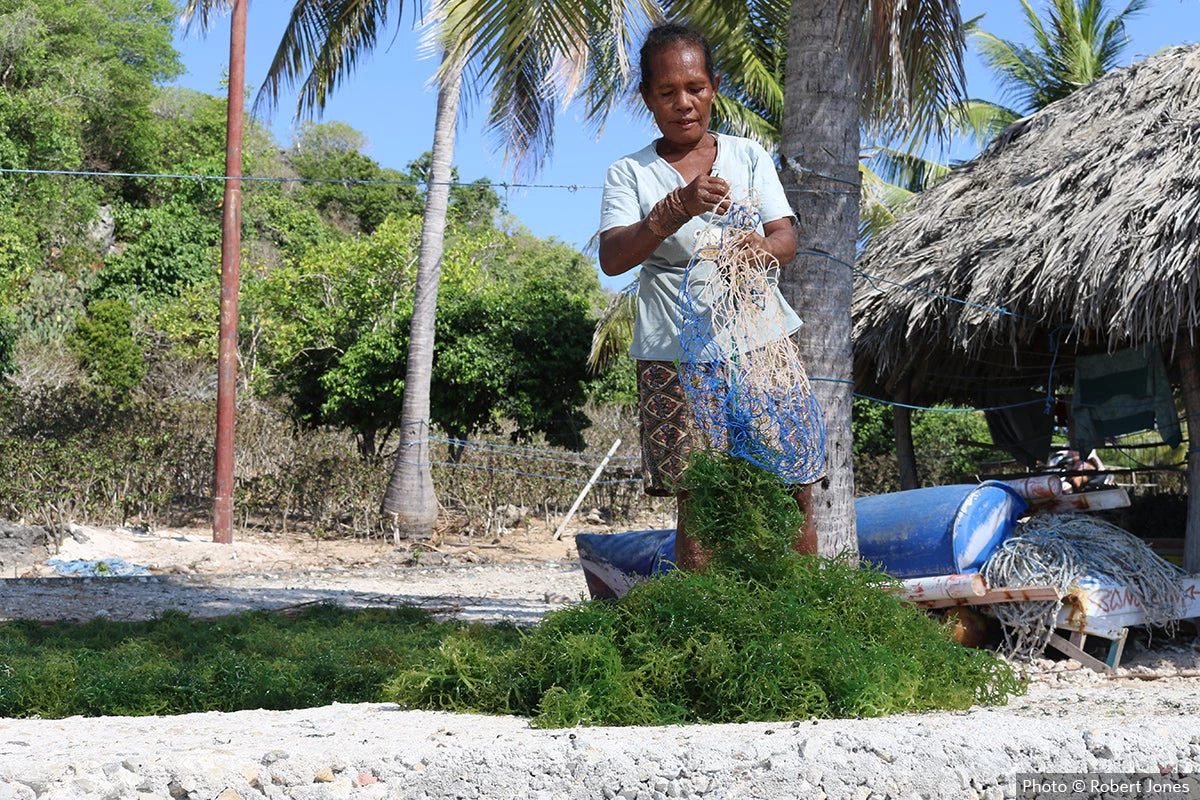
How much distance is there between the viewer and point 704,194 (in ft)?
10.3

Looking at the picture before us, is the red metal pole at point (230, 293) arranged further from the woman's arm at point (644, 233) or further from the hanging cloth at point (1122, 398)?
the woman's arm at point (644, 233)

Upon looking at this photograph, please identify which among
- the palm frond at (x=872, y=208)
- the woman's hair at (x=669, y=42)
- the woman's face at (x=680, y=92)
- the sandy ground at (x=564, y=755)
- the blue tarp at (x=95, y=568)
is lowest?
the blue tarp at (x=95, y=568)

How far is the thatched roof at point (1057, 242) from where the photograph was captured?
253 inches

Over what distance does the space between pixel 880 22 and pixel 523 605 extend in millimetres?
4736

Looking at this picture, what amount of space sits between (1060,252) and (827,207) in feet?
8.74

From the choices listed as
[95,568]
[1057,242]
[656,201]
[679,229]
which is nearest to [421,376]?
[95,568]

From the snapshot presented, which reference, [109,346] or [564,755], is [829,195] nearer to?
[564,755]

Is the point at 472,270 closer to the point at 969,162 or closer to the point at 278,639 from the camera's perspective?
the point at 969,162

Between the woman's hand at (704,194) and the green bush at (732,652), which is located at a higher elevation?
the woman's hand at (704,194)

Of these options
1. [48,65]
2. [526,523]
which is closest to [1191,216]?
[526,523]

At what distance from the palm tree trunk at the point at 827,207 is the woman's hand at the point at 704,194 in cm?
178

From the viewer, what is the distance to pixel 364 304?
17922 mm

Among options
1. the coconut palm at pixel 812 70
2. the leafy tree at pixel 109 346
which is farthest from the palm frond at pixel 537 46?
the leafy tree at pixel 109 346

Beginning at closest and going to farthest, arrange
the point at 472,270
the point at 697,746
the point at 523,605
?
the point at 697,746 < the point at 523,605 < the point at 472,270
